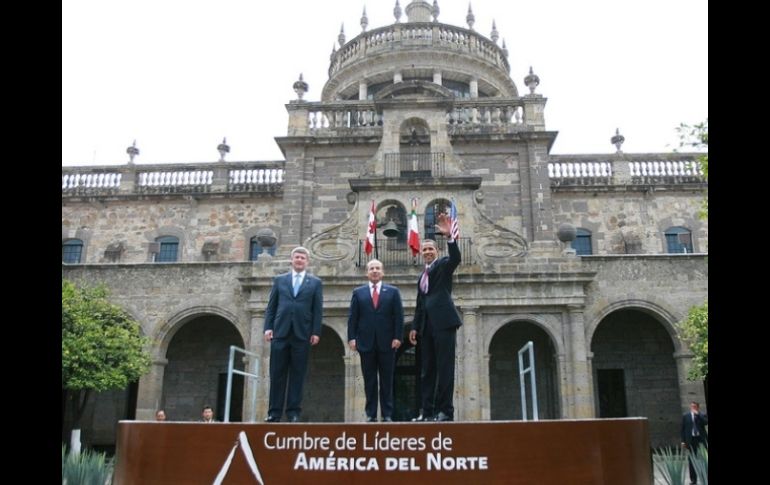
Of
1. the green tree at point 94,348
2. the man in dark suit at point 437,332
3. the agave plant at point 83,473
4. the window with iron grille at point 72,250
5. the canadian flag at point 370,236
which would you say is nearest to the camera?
the agave plant at point 83,473

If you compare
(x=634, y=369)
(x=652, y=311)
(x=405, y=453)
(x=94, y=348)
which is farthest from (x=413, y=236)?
(x=405, y=453)

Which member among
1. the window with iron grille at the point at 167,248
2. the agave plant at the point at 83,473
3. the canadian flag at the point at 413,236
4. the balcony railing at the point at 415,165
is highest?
the balcony railing at the point at 415,165

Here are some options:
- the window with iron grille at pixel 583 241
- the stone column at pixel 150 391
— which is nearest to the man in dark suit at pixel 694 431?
the window with iron grille at pixel 583 241

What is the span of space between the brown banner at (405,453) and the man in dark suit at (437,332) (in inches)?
82.0

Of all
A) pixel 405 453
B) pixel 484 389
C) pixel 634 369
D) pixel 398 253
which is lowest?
pixel 405 453

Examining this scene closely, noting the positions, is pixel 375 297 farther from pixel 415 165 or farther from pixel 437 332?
pixel 415 165

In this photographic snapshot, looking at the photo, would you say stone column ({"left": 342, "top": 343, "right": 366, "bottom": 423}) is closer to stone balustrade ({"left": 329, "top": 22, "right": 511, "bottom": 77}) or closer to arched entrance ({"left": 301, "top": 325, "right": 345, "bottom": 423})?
arched entrance ({"left": 301, "top": 325, "right": 345, "bottom": 423})

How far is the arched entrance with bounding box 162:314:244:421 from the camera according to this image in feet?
71.9

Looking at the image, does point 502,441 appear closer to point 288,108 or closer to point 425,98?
point 425,98

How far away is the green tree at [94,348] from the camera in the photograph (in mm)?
16938

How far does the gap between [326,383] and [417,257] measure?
18.7 feet

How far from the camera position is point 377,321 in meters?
8.41

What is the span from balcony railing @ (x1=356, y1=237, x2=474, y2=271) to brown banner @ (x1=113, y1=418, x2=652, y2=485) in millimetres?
12516

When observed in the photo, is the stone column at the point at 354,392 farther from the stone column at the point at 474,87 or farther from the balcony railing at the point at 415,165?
the stone column at the point at 474,87
